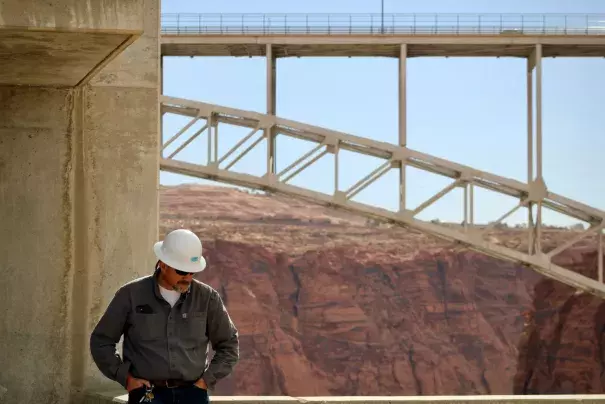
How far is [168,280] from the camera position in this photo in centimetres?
538

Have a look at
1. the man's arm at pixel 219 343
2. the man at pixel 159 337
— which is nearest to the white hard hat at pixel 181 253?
the man at pixel 159 337

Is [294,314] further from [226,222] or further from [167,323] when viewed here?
[167,323]

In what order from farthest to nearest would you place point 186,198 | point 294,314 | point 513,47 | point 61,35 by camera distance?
point 186,198, point 294,314, point 513,47, point 61,35

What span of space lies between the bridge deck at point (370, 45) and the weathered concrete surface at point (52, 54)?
67.4ft

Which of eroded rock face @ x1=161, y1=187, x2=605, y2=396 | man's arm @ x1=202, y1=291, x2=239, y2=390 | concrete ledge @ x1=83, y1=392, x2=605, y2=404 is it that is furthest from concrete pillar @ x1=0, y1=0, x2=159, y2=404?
eroded rock face @ x1=161, y1=187, x2=605, y2=396

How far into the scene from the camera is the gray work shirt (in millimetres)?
5418

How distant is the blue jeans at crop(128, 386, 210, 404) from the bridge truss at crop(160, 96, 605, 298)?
2339 cm

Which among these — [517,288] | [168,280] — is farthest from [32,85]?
[517,288]

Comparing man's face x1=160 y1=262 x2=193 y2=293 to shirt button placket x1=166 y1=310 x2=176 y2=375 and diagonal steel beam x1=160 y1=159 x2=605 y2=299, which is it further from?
diagonal steel beam x1=160 y1=159 x2=605 y2=299

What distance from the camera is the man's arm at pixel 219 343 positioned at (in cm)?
552

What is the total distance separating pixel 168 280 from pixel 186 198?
67952 mm

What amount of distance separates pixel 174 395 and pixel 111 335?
41cm

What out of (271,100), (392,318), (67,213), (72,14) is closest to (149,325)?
(72,14)

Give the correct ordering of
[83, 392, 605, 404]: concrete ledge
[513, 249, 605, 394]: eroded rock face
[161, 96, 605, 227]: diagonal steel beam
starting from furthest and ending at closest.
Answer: [513, 249, 605, 394]: eroded rock face < [161, 96, 605, 227]: diagonal steel beam < [83, 392, 605, 404]: concrete ledge
